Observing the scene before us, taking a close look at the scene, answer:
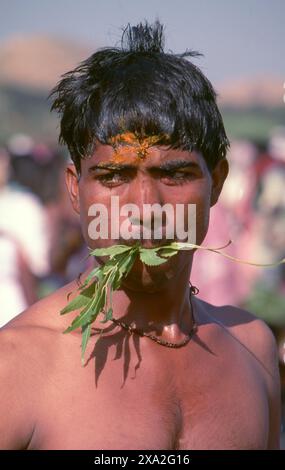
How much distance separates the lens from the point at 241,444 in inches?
101

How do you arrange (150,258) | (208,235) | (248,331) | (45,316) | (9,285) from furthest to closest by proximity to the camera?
(208,235) → (9,285) → (248,331) → (45,316) → (150,258)

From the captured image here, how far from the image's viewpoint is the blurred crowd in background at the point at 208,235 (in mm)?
5848

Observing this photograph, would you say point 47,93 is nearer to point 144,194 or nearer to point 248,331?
point 248,331

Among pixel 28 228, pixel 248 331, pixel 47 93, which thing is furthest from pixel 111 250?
pixel 47 93

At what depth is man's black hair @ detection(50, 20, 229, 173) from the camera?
246cm

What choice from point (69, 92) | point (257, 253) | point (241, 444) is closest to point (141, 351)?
point (241, 444)

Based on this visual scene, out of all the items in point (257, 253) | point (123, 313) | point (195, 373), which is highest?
point (123, 313)

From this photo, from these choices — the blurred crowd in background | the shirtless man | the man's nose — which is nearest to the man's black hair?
the shirtless man

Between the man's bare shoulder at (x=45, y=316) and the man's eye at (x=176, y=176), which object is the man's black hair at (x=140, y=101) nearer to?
the man's eye at (x=176, y=176)

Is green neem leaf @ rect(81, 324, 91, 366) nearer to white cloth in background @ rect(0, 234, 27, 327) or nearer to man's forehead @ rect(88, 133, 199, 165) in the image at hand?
man's forehead @ rect(88, 133, 199, 165)

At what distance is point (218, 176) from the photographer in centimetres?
275

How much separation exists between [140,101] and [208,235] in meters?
3.56
